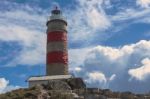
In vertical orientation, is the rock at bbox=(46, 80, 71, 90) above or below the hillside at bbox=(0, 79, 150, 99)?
above

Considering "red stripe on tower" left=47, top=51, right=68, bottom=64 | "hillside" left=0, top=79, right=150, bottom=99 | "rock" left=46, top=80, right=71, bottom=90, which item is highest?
"red stripe on tower" left=47, top=51, right=68, bottom=64

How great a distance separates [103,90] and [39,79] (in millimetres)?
17157

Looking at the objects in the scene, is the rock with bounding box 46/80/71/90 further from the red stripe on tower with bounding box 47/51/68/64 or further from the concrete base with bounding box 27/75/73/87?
the red stripe on tower with bounding box 47/51/68/64

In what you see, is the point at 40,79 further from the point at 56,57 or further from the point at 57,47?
the point at 57,47

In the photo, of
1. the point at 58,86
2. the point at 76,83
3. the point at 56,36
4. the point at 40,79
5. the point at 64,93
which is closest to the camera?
the point at 64,93

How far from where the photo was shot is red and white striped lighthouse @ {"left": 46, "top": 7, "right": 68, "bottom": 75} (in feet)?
243

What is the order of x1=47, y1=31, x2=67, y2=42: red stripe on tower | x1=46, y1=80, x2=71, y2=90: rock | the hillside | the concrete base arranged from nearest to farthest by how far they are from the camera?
the hillside < x1=46, y1=80, x2=71, y2=90: rock < the concrete base < x1=47, y1=31, x2=67, y2=42: red stripe on tower

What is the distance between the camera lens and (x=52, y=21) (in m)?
78.2

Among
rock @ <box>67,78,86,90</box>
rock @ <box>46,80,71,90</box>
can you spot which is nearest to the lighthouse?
rock @ <box>67,78,86,90</box>

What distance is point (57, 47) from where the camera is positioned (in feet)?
247

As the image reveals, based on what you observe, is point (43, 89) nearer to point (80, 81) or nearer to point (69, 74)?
point (80, 81)

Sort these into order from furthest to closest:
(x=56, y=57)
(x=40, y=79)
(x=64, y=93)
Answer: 1. (x=56, y=57)
2. (x=40, y=79)
3. (x=64, y=93)

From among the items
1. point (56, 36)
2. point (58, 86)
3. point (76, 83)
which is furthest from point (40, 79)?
point (58, 86)

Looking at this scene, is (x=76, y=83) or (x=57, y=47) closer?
(x=76, y=83)
